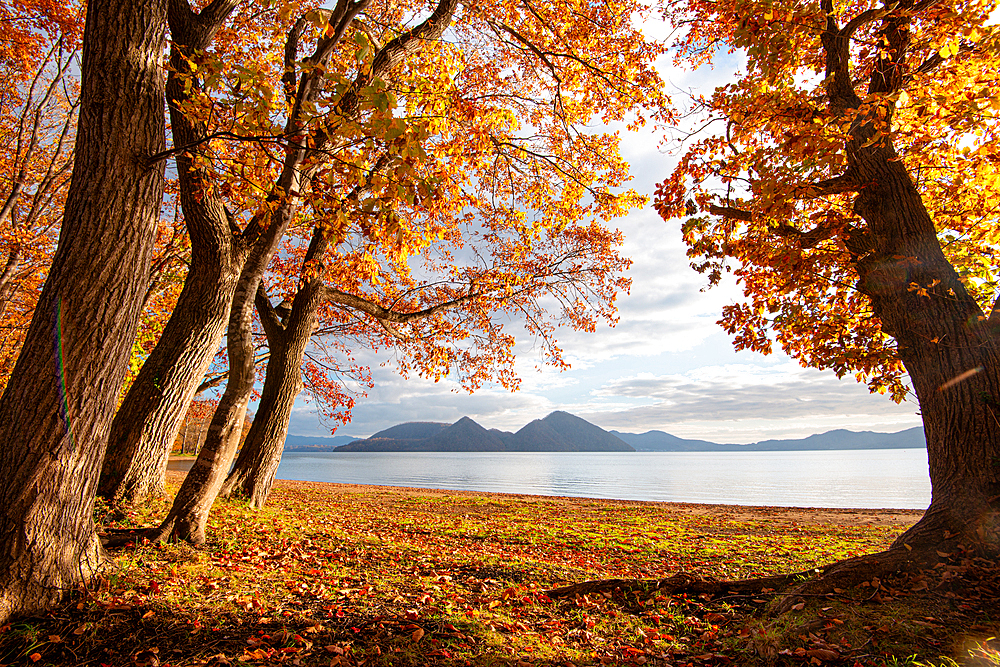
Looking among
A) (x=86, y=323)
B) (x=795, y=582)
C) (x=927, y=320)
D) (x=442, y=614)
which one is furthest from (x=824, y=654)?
(x=86, y=323)

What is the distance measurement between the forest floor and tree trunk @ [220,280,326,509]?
88cm

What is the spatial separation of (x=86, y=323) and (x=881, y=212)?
785cm

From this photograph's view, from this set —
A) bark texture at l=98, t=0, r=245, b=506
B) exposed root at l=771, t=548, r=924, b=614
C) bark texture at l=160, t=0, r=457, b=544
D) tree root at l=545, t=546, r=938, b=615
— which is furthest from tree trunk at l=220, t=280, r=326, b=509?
exposed root at l=771, t=548, r=924, b=614

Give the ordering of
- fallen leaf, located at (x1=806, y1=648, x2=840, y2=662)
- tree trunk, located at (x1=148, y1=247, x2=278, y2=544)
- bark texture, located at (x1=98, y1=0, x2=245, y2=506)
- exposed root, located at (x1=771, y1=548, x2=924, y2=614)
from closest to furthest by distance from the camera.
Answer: fallen leaf, located at (x1=806, y1=648, x2=840, y2=662) < exposed root, located at (x1=771, y1=548, x2=924, y2=614) < tree trunk, located at (x1=148, y1=247, x2=278, y2=544) < bark texture, located at (x1=98, y1=0, x2=245, y2=506)

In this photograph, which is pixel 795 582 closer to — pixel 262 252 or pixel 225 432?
pixel 225 432

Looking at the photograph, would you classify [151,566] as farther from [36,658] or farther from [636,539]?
[636,539]

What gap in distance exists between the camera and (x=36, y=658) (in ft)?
9.50

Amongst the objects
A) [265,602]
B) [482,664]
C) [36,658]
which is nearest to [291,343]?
[265,602]

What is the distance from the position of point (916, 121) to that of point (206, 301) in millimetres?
9480

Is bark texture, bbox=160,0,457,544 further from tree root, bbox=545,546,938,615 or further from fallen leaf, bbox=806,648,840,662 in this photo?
fallen leaf, bbox=806,648,840,662

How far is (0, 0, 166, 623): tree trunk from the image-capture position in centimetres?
329

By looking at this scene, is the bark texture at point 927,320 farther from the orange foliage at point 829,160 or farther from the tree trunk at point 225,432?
the tree trunk at point 225,432

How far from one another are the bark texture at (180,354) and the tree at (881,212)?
19.7 feet

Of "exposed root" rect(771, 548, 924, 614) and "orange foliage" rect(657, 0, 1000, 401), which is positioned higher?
"orange foliage" rect(657, 0, 1000, 401)
